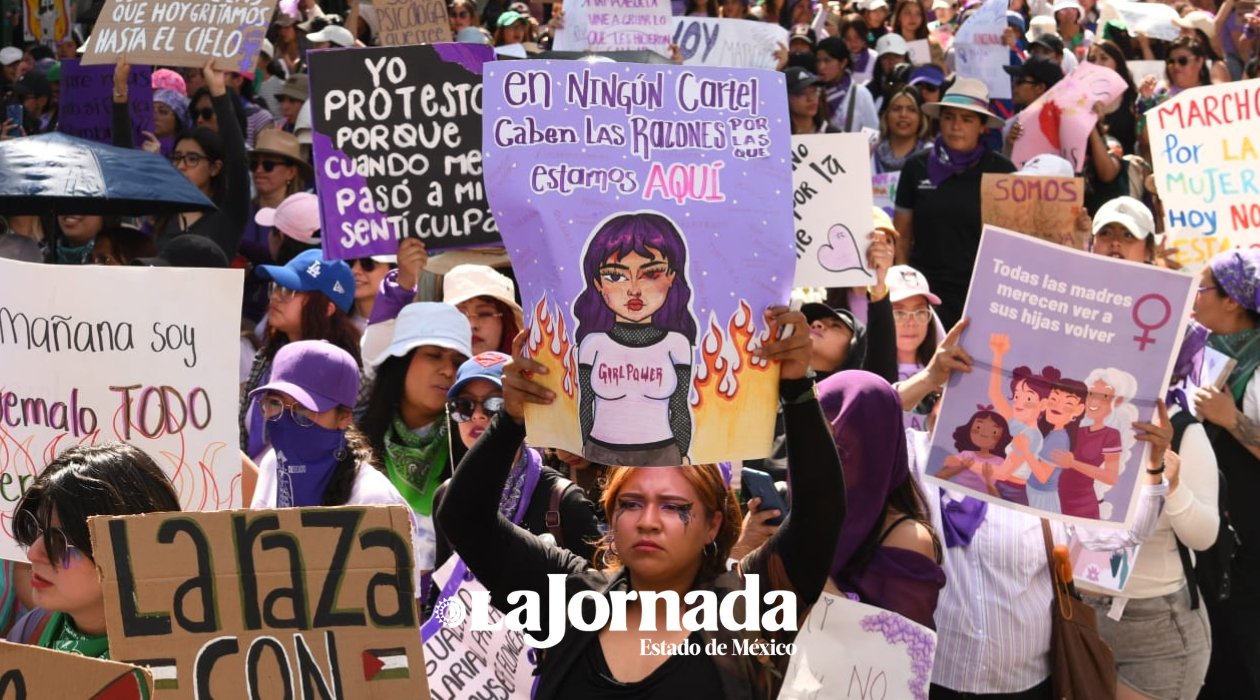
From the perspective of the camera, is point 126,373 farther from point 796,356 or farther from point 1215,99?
point 1215,99

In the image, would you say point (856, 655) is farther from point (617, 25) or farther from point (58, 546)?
point (617, 25)

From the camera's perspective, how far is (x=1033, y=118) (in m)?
9.98

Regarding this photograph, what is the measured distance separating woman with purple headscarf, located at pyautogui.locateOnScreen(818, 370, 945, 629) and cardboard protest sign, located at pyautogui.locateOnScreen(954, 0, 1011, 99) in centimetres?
742

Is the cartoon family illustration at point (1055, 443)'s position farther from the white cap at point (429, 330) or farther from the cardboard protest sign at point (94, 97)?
the cardboard protest sign at point (94, 97)

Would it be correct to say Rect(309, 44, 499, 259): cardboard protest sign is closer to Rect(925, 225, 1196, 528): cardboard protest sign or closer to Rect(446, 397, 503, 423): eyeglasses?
Rect(446, 397, 503, 423): eyeglasses

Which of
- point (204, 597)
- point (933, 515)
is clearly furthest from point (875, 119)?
point (204, 597)

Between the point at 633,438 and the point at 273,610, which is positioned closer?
the point at 273,610

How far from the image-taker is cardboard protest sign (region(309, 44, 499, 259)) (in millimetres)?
6457

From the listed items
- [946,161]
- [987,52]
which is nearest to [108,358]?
[946,161]

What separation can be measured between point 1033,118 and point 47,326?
22.2 feet

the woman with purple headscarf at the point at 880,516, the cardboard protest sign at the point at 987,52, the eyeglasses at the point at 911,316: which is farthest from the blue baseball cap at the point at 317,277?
the cardboard protest sign at the point at 987,52

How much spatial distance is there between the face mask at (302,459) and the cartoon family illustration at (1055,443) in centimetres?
167

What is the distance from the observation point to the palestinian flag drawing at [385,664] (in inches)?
122

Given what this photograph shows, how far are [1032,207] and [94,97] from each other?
15.6 feet
